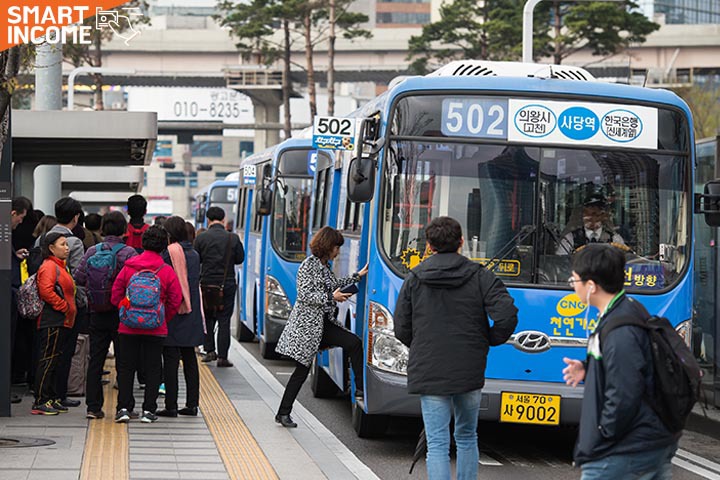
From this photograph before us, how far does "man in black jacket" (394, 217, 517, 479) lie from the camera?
743 centimetres

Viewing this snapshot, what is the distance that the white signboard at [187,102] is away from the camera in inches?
3814

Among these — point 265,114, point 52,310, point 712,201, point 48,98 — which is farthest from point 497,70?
point 265,114

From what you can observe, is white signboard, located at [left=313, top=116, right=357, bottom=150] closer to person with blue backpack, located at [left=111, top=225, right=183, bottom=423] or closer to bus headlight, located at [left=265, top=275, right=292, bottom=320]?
person with blue backpack, located at [left=111, top=225, right=183, bottom=423]

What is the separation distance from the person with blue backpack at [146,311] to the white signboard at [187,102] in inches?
3359

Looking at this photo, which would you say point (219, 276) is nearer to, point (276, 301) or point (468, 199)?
point (276, 301)

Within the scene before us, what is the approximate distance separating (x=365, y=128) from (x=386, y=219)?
873mm

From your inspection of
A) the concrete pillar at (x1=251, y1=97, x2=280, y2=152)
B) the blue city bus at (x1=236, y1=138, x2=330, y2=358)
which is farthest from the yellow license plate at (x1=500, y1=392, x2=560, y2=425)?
the concrete pillar at (x1=251, y1=97, x2=280, y2=152)

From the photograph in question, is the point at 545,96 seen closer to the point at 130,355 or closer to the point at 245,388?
the point at 130,355

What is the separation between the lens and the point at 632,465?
5.22 meters

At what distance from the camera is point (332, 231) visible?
10906 mm

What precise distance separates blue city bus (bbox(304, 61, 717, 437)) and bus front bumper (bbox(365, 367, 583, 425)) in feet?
0.03

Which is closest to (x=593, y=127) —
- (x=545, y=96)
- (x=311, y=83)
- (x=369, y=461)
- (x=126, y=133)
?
(x=545, y=96)

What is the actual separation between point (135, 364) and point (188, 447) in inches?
52.9

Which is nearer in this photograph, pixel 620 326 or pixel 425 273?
pixel 620 326
